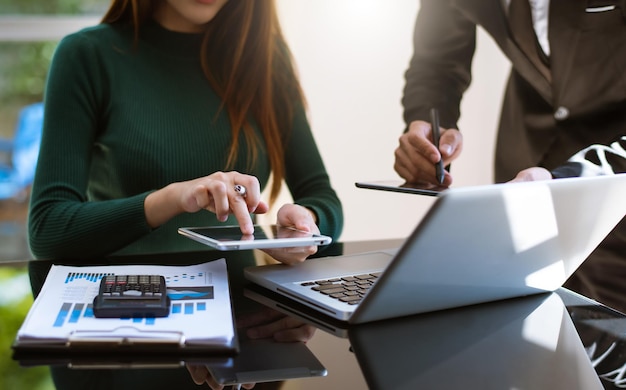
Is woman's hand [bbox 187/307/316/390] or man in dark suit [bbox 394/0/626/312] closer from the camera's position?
woman's hand [bbox 187/307/316/390]

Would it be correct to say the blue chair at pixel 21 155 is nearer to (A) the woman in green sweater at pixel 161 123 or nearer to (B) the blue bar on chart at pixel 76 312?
(A) the woman in green sweater at pixel 161 123

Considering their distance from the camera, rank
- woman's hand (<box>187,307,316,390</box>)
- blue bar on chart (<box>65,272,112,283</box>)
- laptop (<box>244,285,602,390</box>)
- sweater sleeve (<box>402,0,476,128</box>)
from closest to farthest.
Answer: laptop (<box>244,285,602,390</box>) → woman's hand (<box>187,307,316,390</box>) → blue bar on chart (<box>65,272,112,283</box>) → sweater sleeve (<box>402,0,476,128</box>)

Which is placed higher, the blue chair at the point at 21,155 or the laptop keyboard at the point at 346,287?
the laptop keyboard at the point at 346,287

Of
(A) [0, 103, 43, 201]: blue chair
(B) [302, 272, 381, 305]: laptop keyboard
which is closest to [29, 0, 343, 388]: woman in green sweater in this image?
(B) [302, 272, 381, 305]: laptop keyboard

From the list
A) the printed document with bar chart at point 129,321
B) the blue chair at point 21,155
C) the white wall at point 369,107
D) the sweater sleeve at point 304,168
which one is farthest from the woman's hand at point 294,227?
the blue chair at point 21,155

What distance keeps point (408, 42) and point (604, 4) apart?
1.17 m

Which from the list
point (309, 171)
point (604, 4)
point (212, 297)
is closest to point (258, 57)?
point (309, 171)

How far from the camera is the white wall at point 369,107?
2.51 meters

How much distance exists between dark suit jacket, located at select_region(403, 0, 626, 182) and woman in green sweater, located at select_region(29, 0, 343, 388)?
1.28 ft

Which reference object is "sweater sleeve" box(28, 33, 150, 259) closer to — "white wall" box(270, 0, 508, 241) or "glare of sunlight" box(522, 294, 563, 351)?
"glare of sunlight" box(522, 294, 563, 351)

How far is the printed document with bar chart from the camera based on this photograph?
54 centimetres

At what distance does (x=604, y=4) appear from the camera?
56.5 inches

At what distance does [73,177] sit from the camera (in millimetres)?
1194

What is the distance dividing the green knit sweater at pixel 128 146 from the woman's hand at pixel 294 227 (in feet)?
0.87
